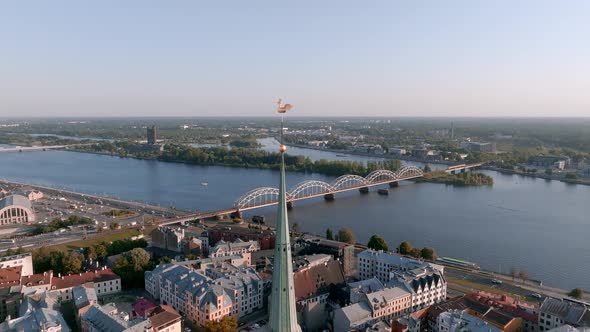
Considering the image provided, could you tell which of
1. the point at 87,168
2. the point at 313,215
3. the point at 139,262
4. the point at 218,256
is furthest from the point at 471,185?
the point at 87,168

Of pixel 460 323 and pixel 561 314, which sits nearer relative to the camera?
pixel 460 323

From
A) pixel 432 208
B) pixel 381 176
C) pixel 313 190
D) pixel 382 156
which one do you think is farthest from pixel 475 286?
pixel 382 156

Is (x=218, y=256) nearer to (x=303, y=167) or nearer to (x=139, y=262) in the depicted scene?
(x=139, y=262)

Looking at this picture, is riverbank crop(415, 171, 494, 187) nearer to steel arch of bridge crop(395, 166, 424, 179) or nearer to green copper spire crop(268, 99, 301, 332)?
steel arch of bridge crop(395, 166, 424, 179)

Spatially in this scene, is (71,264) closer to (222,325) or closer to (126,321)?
(126,321)

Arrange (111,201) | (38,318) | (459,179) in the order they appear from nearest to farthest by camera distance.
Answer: (38,318)
(111,201)
(459,179)

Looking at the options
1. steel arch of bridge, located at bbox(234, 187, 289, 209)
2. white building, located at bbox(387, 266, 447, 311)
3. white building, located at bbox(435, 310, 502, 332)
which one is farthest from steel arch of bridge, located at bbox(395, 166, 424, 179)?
white building, located at bbox(435, 310, 502, 332)
